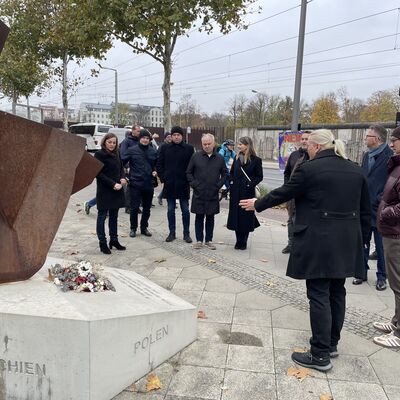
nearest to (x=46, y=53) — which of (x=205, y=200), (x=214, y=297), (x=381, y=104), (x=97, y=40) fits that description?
(x=97, y=40)

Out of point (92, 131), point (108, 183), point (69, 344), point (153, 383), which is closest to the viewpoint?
point (69, 344)

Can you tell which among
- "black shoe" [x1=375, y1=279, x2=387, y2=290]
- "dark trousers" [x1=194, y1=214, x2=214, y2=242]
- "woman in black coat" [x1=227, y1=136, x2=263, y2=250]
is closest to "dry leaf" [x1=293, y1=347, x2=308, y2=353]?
"black shoe" [x1=375, y1=279, x2=387, y2=290]

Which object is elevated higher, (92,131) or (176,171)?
(92,131)

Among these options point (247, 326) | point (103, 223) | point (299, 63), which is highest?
point (299, 63)

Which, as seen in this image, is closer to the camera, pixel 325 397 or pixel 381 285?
pixel 325 397

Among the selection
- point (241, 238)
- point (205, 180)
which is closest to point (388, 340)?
point (241, 238)

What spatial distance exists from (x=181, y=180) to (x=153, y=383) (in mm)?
4254

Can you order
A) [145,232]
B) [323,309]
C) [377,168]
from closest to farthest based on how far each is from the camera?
[323,309] < [377,168] < [145,232]

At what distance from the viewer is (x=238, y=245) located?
22.1 ft

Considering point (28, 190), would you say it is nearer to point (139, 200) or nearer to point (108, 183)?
point (108, 183)

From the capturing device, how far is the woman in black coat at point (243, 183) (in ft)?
20.8

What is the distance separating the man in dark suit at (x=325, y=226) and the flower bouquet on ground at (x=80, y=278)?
1.54 meters

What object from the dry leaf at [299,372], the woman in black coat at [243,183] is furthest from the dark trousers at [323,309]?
the woman in black coat at [243,183]

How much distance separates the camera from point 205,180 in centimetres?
644
